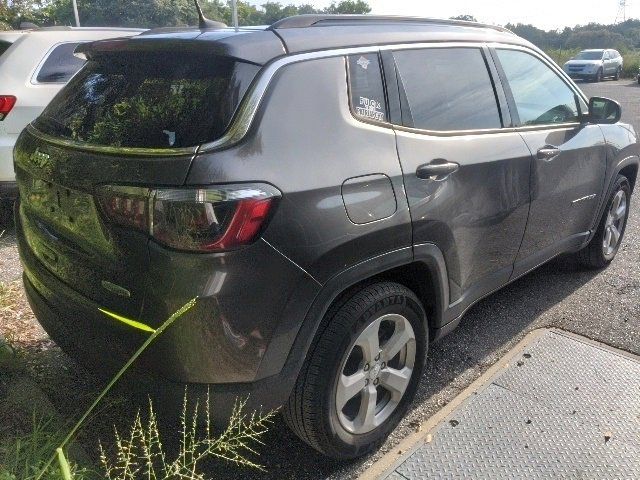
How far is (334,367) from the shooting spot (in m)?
2.17

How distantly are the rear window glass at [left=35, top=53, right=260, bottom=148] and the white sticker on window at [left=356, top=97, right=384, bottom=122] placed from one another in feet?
1.53

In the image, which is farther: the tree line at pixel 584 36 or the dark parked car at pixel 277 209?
the tree line at pixel 584 36

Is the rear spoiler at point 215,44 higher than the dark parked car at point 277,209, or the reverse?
the rear spoiler at point 215,44

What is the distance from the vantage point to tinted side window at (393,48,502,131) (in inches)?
99.6

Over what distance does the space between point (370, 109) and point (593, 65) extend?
33.0m

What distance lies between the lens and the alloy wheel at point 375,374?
232 cm

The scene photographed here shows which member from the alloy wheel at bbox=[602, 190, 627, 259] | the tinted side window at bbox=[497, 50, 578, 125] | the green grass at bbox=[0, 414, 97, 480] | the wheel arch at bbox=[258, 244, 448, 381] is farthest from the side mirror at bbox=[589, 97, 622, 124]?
the green grass at bbox=[0, 414, 97, 480]

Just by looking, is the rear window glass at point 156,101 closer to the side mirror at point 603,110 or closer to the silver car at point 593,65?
the side mirror at point 603,110

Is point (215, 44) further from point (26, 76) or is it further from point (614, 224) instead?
point (26, 76)

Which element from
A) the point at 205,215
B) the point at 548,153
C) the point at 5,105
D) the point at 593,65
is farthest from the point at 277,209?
the point at 593,65

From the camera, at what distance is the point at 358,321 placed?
222 cm

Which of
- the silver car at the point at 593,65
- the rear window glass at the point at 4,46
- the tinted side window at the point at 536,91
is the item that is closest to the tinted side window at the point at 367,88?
the tinted side window at the point at 536,91

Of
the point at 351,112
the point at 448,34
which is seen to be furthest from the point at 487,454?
the point at 448,34

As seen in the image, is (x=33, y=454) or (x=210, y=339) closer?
(x=210, y=339)
